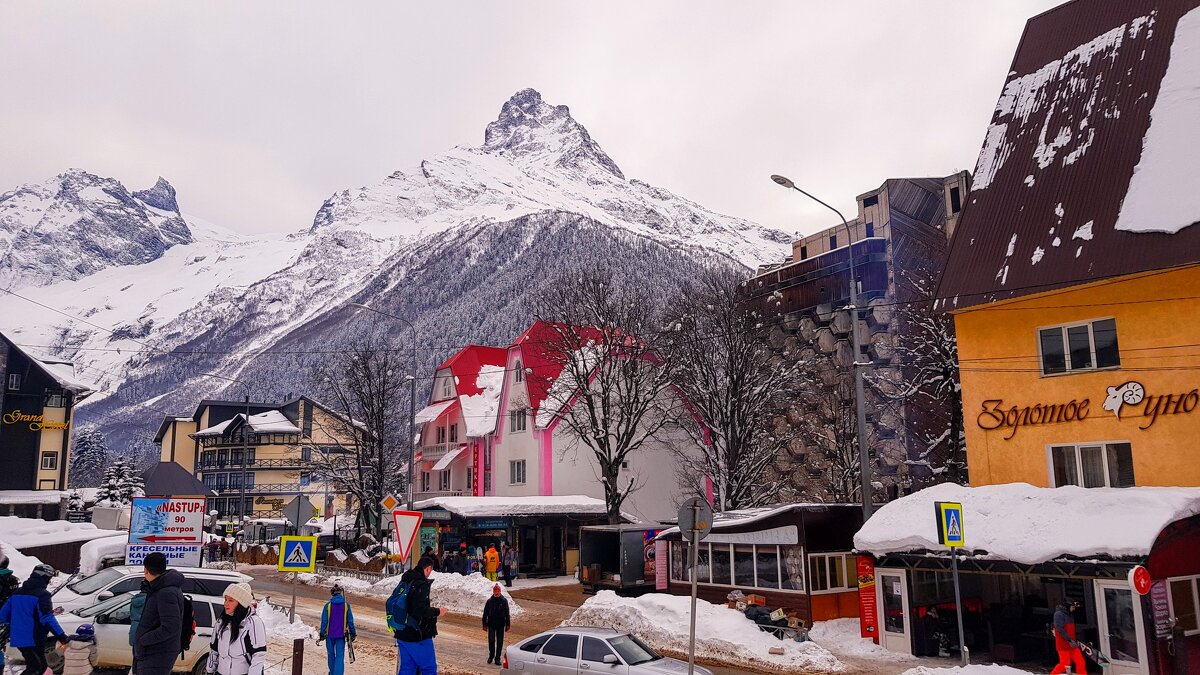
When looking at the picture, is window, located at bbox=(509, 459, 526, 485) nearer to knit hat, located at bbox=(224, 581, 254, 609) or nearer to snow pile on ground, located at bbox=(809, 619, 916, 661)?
snow pile on ground, located at bbox=(809, 619, 916, 661)

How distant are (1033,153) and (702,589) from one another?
1582cm

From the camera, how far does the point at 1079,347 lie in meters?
20.8

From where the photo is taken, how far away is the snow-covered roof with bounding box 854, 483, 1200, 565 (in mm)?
16484

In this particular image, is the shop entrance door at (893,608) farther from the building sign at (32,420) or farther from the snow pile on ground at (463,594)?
the building sign at (32,420)

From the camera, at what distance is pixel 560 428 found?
47.0 metres

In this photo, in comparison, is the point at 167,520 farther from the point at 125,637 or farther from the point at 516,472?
the point at 516,472

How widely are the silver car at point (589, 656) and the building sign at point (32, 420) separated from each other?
52.5 meters

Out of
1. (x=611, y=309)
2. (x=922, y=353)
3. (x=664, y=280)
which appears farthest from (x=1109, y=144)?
(x=664, y=280)

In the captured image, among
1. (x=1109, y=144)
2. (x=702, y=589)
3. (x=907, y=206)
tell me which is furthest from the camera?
→ (x=907, y=206)

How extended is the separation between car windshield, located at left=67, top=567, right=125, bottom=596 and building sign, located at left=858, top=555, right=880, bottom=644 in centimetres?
1767

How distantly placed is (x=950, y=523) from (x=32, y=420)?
190ft

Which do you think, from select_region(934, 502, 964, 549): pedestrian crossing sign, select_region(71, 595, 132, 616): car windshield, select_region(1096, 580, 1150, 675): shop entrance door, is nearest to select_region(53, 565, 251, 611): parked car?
select_region(71, 595, 132, 616): car windshield

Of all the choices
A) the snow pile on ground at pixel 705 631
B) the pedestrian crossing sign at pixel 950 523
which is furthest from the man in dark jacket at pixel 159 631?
the pedestrian crossing sign at pixel 950 523

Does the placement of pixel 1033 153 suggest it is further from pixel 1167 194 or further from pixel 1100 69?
pixel 1167 194
